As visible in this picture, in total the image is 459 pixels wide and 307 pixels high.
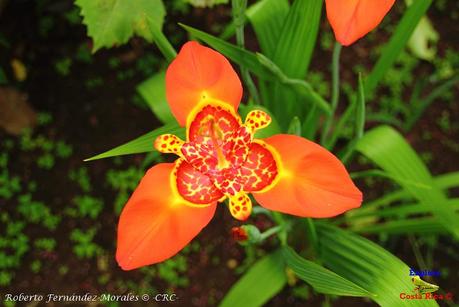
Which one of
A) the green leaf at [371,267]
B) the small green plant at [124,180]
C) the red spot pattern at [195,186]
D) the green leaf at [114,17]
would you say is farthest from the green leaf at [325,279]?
the small green plant at [124,180]

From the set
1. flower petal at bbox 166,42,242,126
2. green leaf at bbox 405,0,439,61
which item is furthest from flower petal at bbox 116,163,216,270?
green leaf at bbox 405,0,439,61

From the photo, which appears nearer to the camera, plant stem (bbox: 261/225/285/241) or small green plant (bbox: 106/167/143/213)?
plant stem (bbox: 261/225/285/241)

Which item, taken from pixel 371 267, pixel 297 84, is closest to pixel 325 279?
pixel 371 267

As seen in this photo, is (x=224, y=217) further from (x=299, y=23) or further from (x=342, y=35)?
(x=342, y=35)

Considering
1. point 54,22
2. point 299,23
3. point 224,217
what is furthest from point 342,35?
point 54,22

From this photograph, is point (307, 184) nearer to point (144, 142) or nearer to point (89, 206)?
point (144, 142)

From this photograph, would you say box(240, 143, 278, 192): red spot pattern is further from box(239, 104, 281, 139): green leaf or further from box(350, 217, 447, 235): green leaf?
box(350, 217, 447, 235): green leaf

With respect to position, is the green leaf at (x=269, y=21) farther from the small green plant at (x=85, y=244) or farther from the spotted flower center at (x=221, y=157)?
the small green plant at (x=85, y=244)
